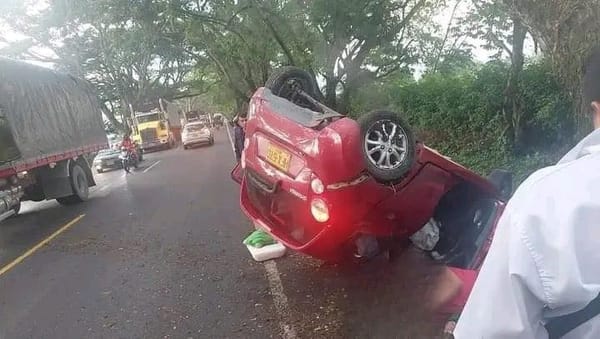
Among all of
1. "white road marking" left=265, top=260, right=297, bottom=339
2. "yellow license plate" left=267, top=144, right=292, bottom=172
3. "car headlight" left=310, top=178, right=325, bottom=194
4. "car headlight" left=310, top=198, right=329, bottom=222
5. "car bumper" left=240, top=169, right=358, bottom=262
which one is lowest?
"white road marking" left=265, top=260, right=297, bottom=339

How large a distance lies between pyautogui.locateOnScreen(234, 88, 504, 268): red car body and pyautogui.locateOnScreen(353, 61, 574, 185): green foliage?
12.2 feet

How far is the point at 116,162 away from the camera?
74.7 ft

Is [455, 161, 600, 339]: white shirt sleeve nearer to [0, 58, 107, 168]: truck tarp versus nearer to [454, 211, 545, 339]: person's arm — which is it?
[454, 211, 545, 339]: person's arm

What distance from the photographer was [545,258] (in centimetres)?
103

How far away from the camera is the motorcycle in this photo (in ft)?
64.5

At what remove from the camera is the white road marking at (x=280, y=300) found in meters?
4.04

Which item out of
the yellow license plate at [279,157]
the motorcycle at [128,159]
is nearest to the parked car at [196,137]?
the motorcycle at [128,159]

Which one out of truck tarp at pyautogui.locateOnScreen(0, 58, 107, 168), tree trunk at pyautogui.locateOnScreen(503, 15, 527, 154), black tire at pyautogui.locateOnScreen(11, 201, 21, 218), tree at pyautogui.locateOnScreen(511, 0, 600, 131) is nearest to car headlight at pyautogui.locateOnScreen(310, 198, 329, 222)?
tree at pyautogui.locateOnScreen(511, 0, 600, 131)

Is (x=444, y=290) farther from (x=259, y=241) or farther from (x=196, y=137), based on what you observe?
(x=196, y=137)

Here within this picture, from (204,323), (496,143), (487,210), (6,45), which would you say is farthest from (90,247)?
(6,45)

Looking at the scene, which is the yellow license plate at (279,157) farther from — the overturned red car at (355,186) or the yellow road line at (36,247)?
the yellow road line at (36,247)

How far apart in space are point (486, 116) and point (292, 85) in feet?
18.1

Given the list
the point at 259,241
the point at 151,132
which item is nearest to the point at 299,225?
the point at 259,241

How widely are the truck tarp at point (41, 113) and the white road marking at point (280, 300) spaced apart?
636 cm
